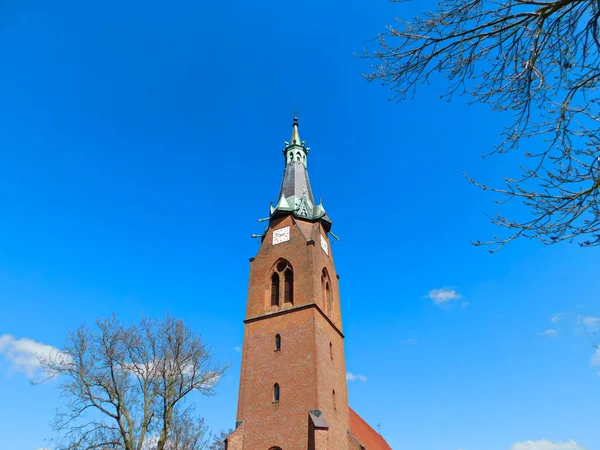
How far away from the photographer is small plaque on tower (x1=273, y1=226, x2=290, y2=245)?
81.1 feet

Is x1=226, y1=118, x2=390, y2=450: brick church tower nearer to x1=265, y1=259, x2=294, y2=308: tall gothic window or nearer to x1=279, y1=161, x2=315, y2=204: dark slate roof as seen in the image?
x1=265, y1=259, x2=294, y2=308: tall gothic window

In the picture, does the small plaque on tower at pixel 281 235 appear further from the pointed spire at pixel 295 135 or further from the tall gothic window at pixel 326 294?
the pointed spire at pixel 295 135

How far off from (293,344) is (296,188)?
11046 mm

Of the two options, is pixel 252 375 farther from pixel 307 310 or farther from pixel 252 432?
pixel 307 310

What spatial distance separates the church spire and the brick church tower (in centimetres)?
9

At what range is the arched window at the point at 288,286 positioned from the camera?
22.5m

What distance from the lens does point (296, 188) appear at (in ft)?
92.2

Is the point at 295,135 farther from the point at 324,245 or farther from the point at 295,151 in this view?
the point at 324,245


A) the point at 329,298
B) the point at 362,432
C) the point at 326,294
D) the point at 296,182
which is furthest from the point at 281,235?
the point at 362,432

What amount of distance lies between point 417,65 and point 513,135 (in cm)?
149

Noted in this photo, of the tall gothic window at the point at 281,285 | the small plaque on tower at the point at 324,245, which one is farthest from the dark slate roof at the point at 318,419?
the small plaque on tower at the point at 324,245

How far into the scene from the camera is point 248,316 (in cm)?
2258

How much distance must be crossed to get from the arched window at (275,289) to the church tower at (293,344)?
0.01 meters

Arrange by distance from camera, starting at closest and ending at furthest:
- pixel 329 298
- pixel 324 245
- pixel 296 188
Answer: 1. pixel 329 298
2. pixel 324 245
3. pixel 296 188
